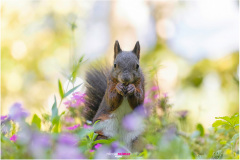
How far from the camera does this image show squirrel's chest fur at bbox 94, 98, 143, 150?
2297mm

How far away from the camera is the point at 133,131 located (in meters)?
2.35

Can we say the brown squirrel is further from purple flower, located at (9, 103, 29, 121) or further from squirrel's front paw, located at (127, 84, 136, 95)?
purple flower, located at (9, 103, 29, 121)

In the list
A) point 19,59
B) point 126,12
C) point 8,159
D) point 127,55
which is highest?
point 126,12

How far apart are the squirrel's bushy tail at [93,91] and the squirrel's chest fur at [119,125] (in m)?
0.40

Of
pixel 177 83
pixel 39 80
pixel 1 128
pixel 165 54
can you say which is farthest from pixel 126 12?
pixel 1 128

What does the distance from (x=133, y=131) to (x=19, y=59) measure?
485 cm

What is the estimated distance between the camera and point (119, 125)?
91.4 inches

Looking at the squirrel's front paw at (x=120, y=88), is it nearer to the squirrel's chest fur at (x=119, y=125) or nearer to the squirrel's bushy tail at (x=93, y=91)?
the squirrel's chest fur at (x=119, y=125)

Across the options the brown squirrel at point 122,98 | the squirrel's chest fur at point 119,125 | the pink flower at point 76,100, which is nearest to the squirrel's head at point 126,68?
the brown squirrel at point 122,98

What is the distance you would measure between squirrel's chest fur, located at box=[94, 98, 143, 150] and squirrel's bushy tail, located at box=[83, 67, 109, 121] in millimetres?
398

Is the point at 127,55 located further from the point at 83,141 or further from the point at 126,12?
the point at 126,12

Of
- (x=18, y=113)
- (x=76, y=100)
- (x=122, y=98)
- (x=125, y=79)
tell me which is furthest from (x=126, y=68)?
(x=18, y=113)

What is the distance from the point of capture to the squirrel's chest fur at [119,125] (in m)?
2.30

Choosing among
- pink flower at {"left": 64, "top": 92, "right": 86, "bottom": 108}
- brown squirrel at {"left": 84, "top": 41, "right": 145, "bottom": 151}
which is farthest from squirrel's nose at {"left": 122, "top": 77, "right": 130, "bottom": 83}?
pink flower at {"left": 64, "top": 92, "right": 86, "bottom": 108}
